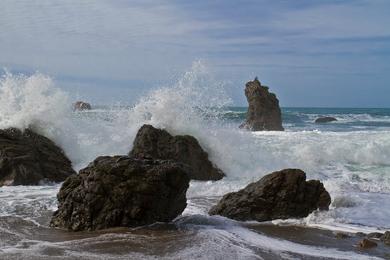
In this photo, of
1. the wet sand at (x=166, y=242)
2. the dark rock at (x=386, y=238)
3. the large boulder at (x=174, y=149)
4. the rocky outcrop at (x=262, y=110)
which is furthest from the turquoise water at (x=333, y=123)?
the dark rock at (x=386, y=238)

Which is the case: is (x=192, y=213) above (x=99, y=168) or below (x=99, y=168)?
below

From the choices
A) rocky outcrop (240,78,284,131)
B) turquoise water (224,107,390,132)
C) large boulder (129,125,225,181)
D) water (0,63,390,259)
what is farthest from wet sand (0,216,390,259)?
rocky outcrop (240,78,284,131)

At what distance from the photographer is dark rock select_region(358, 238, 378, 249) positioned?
643 centimetres

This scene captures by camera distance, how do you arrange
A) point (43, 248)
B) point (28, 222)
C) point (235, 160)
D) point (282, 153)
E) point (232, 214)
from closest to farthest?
1. point (43, 248)
2. point (28, 222)
3. point (232, 214)
4. point (235, 160)
5. point (282, 153)

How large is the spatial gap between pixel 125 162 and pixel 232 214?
1876 mm

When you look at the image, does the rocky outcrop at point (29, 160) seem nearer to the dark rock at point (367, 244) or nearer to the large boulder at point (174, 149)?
the large boulder at point (174, 149)

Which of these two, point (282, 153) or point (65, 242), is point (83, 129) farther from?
point (65, 242)

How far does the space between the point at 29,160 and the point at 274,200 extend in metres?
5.58

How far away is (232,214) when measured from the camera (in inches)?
311

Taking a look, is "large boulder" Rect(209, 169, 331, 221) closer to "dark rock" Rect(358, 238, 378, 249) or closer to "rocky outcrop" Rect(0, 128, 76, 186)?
"dark rock" Rect(358, 238, 378, 249)

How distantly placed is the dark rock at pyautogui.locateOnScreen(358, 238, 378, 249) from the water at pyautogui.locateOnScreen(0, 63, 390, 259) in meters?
0.13

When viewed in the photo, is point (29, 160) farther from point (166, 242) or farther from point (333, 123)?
point (333, 123)

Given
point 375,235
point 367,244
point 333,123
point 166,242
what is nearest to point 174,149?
point 375,235

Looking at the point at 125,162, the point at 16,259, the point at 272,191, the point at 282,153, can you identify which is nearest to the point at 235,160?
Answer: the point at 282,153
